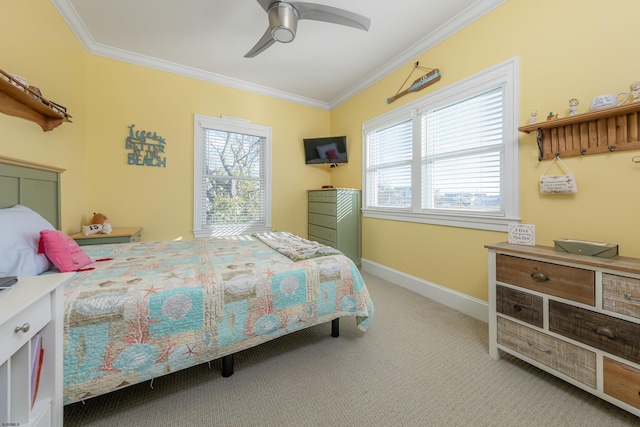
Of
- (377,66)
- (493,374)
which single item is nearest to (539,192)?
(493,374)

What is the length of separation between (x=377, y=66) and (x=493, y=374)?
3.49 metres

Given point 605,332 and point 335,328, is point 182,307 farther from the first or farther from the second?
point 605,332

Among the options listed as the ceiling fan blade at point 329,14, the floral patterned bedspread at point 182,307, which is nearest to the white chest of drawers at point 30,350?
the floral patterned bedspread at point 182,307

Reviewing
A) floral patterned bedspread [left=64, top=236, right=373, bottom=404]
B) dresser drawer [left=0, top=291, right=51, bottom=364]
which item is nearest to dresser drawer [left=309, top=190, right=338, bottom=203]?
floral patterned bedspread [left=64, top=236, right=373, bottom=404]

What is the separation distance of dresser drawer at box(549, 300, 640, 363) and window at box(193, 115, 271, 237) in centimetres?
342

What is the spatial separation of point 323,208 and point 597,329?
3.02 metres

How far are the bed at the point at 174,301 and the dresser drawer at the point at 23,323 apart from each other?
0.64 ft

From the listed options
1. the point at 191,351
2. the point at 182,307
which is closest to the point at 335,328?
the point at 191,351

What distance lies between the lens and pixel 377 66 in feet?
10.7

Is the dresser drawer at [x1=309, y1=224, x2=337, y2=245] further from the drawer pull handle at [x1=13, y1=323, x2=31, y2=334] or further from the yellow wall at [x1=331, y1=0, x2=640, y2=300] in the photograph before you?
the drawer pull handle at [x1=13, y1=323, x2=31, y2=334]

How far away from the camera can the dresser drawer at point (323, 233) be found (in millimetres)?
3613

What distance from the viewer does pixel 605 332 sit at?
1216 millimetres

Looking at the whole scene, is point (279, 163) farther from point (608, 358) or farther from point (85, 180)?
point (608, 358)

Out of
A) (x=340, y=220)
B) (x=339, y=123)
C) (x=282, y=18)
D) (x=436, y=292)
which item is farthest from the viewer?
(x=339, y=123)
